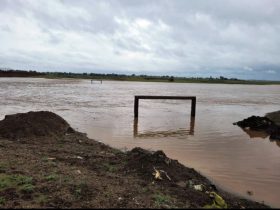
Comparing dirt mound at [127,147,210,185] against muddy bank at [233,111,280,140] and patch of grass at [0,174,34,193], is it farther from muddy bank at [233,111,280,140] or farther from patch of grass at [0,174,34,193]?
muddy bank at [233,111,280,140]

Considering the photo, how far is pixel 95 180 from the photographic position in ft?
26.6

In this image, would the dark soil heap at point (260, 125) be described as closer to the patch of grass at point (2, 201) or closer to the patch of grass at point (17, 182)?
the patch of grass at point (17, 182)

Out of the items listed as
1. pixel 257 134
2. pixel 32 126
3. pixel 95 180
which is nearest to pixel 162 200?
pixel 95 180

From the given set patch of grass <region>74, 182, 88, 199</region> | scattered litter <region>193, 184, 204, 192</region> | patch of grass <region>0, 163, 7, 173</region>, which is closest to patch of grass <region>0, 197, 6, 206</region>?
patch of grass <region>74, 182, 88, 199</region>

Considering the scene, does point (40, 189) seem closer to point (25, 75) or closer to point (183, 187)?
point (183, 187)

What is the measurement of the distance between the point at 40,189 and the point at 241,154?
26.9 feet

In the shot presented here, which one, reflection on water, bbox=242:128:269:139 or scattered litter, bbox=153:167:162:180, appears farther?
reflection on water, bbox=242:128:269:139

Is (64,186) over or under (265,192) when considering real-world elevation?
over

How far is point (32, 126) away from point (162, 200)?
837 cm

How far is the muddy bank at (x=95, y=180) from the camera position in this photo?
6.75 meters

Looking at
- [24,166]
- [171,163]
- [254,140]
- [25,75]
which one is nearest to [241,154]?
[254,140]

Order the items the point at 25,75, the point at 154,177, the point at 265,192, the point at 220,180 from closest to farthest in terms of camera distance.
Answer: the point at 154,177, the point at 265,192, the point at 220,180, the point at 25,75

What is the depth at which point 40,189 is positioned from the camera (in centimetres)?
729

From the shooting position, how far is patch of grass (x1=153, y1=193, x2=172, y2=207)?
658cm
